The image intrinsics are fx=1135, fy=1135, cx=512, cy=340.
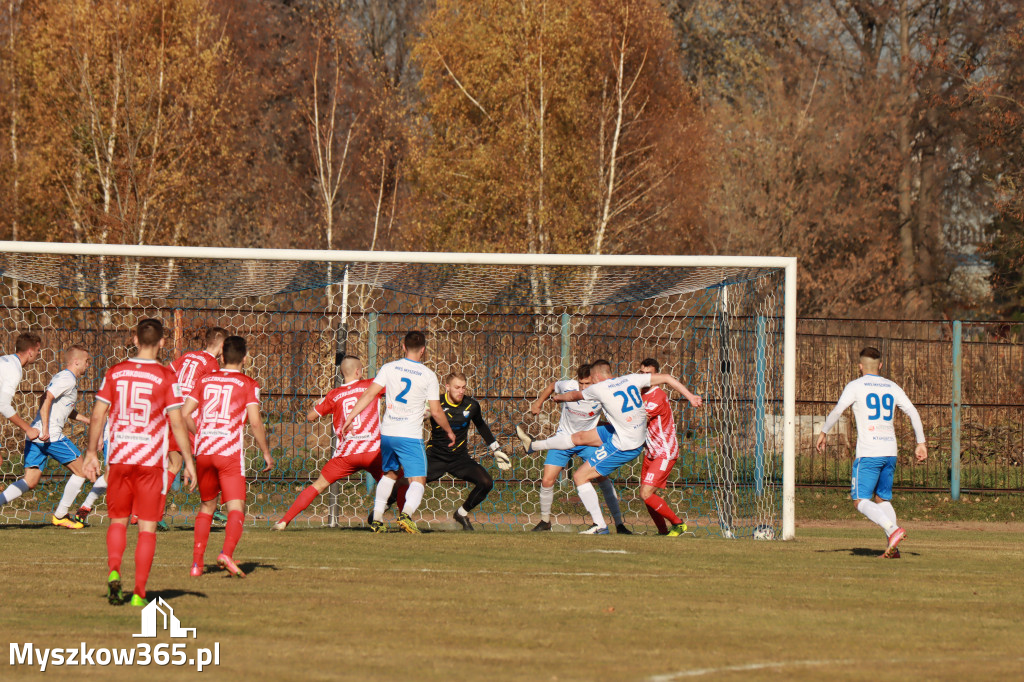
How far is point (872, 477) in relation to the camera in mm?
10781

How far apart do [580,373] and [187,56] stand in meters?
18.2

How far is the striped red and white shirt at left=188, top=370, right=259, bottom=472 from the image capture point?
8.85m

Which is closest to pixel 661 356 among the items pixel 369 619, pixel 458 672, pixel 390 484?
pixel 390 484

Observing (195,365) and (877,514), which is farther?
(195,365)

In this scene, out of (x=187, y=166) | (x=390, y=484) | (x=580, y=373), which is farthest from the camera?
(x=187, y=166)

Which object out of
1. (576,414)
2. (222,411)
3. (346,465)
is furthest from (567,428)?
(222,411)

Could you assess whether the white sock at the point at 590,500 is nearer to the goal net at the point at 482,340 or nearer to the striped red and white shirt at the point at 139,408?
the goal net at the point at 482,340

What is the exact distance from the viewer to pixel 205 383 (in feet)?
29.6

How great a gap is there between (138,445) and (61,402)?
5.66m

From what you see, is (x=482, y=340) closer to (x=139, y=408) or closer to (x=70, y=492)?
(x=70, y=492)

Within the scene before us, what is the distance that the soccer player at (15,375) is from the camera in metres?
11.9

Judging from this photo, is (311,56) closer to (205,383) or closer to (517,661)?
(205,383)

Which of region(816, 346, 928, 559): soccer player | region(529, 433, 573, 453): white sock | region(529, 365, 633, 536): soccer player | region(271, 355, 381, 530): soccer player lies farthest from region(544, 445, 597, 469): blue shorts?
region(816, 346, 928, 559): soccer player

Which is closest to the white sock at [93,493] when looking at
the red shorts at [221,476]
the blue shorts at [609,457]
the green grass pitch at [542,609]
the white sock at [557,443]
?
the green grass pitch at [542,609]
